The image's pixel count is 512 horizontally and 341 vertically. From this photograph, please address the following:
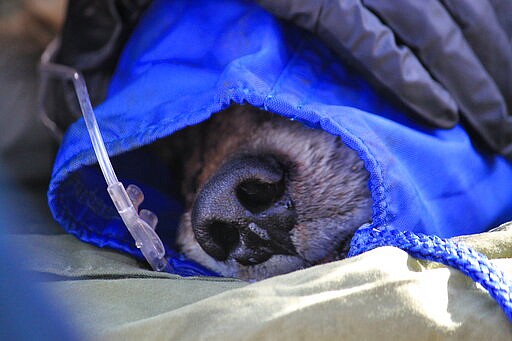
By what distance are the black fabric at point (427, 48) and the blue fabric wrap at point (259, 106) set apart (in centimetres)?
4

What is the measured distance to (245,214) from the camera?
3.06 feet

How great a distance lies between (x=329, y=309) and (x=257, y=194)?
0.32m

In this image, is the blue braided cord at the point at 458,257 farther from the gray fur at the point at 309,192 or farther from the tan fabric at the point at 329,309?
the gray fur at the point at 309,192

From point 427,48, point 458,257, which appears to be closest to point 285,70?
point 427,48

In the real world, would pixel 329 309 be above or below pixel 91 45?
above

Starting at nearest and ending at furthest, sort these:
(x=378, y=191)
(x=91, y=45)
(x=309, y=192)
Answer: (x=378, y=191), (x=309, y=192), (x=91, y=45)

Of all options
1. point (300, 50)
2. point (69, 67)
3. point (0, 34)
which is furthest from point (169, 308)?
point (0, 34)

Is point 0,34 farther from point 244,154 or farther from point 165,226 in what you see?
point 244,154

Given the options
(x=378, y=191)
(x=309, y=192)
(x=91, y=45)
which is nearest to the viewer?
(x=378, y=191)

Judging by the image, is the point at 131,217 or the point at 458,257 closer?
the point at 458,257

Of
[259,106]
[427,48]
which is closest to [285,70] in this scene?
[259,106]

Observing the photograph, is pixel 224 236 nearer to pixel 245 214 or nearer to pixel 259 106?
pixel 245 214

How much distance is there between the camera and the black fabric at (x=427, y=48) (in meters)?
1.03

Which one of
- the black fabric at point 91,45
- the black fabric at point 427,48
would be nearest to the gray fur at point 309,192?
the black fabric at point 427,48
